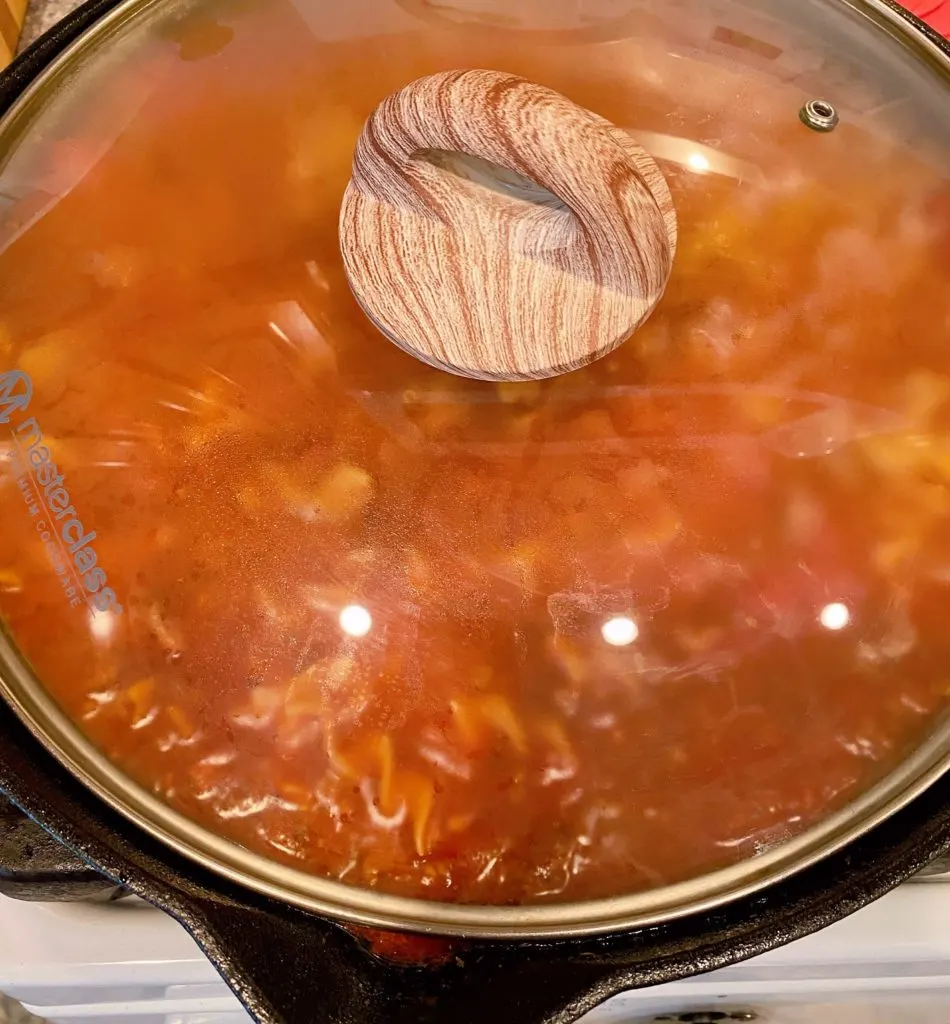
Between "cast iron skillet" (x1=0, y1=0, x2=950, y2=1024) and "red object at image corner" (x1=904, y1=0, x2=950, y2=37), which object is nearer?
"cast iron skillet" (x1=0, y1=0, x2=950, y2=1024)

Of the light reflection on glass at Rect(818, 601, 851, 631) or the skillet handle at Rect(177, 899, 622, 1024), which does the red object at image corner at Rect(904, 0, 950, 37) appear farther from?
the skillet handle at Rect(177, 899, 622, 1024)

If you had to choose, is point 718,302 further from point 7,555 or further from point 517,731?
point 7,555

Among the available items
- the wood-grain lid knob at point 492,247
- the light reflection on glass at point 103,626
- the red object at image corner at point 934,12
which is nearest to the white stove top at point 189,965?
the light reflection on glass at point 103,626

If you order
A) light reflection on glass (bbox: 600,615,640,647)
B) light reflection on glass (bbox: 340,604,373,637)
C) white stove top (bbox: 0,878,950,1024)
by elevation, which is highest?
light reflection on glass (bbox: 340,604,373,637)

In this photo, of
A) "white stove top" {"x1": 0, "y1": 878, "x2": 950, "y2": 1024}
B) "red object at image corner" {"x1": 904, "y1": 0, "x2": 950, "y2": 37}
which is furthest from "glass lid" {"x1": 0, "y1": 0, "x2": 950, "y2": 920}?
"red object at image corner" {"x1": 904, "y1": 0, "x2": 950, "y2": 37}

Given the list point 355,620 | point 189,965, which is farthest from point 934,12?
point 189,965

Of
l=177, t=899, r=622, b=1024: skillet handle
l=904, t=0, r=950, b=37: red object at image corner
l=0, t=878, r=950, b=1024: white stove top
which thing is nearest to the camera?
l=177, t=899, r=622, b=1024: skillet handle

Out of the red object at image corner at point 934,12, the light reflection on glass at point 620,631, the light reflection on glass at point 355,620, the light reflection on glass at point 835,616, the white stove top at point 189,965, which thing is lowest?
the white stove top at point 189,965

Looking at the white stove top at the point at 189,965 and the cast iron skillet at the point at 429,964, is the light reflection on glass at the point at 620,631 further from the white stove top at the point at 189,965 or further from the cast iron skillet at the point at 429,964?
the white stove top at the point at 189,965
